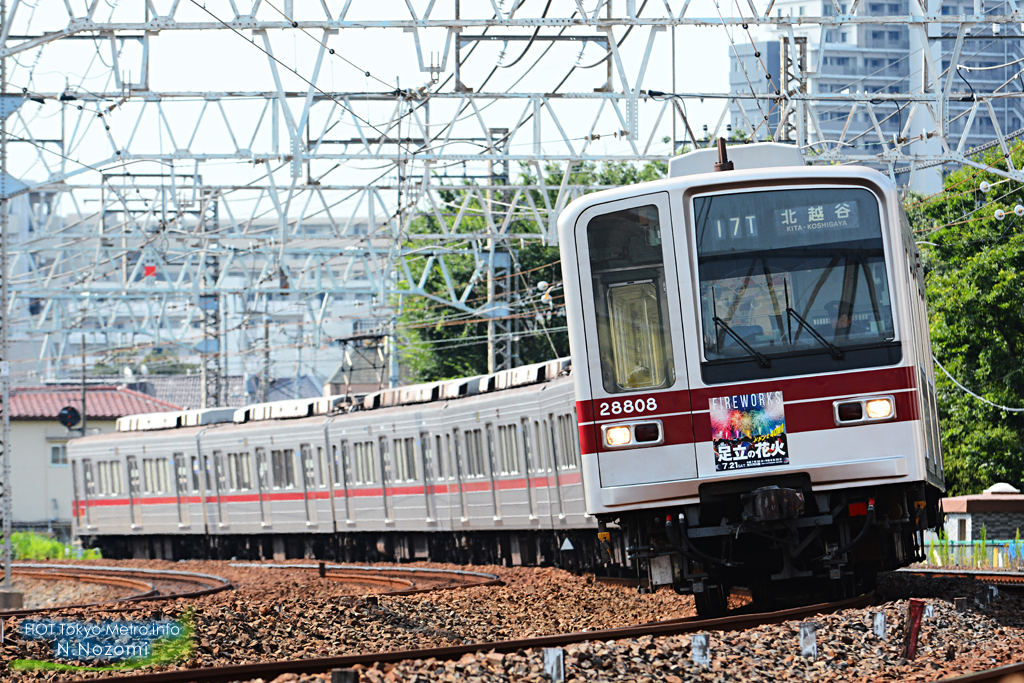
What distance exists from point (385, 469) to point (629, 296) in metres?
16.0

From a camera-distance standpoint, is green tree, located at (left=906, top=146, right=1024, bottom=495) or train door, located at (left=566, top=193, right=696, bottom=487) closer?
train door, located at (left=566, top=193, right=696, bottom=487)

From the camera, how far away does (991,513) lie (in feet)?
73.4

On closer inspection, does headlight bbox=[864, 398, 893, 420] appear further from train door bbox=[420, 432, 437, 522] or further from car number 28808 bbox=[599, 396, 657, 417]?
train door bbox=[420, 432, 437, 522]

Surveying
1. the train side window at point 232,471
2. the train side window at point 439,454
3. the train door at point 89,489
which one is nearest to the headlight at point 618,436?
the train side window at point 439,454

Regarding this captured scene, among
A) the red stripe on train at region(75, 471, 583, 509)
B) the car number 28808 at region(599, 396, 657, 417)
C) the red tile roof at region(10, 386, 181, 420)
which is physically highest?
the red tile roof at region(10, 386, 181, 420)

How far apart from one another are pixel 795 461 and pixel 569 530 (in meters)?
10.3

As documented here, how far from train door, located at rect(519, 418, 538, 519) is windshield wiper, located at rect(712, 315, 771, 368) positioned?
10.3 m

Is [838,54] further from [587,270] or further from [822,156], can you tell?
[587,270]

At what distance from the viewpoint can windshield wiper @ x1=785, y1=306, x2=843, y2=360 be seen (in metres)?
9.18

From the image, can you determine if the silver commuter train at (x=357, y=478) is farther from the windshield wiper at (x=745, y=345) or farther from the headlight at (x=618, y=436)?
the windshield wiper at (x=745, y=345)

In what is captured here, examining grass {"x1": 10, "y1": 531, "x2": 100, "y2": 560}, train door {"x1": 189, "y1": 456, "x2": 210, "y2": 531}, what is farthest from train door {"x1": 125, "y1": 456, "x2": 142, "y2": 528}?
grass {"x1": 10, "y1": 531, "x2": 100, "y2": 560}

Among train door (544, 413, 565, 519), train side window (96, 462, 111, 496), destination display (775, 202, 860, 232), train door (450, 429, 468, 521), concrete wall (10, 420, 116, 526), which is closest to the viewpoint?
destination display (775, 202, 860, 232)

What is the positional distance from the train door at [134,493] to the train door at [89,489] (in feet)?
5.29

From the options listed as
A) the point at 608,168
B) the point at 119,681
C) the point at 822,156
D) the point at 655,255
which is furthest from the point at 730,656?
the point at 608,168
